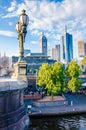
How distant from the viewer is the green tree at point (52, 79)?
173 feet

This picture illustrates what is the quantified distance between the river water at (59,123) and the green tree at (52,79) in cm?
1360

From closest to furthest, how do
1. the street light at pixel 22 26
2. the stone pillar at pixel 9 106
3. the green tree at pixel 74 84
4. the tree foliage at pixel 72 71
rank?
the stone pillar at pixel 9 106
the street light at pixel 22 26
the green tree at pixel 74 84
the tree foliage at pixel 72 71

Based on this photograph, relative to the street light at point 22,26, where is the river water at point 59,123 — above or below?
below

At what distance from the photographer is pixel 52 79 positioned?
53.9 m

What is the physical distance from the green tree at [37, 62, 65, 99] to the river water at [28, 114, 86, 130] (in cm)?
1360

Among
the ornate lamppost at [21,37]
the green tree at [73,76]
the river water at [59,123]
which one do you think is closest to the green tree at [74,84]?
the green tree at [73,76]

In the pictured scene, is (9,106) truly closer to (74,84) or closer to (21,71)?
(21,71)

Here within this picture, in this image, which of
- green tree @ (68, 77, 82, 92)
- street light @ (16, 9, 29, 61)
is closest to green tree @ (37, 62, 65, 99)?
green tree @ (68, 77, 82, 92)

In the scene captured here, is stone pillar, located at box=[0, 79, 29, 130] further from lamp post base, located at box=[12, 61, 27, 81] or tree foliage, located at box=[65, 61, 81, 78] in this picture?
tree foliage, located at box=[65, 61, 81, 78]

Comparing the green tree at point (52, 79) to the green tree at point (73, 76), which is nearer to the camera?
the green tree at point (52, 79)

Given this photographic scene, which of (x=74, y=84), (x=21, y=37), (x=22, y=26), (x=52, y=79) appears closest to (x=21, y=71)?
(x=21, y=37)

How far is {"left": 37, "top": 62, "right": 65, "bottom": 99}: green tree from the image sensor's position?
173 feet

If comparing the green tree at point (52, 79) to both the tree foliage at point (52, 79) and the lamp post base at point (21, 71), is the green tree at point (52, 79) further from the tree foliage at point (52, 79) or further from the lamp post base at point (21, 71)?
the lamp post base at point (21, 71)

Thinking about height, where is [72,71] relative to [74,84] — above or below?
above
